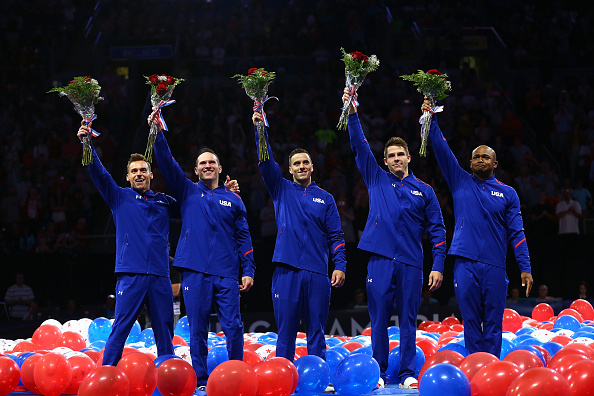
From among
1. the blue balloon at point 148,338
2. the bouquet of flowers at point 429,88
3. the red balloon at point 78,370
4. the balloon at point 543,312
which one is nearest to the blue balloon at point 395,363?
the bouquet of flowers at point 429,88

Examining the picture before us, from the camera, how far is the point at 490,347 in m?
7.37

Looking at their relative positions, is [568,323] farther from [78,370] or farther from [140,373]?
[78,370]

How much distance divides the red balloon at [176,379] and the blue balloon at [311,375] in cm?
95

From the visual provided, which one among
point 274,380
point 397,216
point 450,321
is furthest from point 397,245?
point 450,321

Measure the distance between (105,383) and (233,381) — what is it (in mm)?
1017

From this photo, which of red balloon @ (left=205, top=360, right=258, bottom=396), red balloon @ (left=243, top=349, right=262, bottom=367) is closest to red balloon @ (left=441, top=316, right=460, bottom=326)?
red balloon @ (left=243, top=349, right=262, bottom=367)

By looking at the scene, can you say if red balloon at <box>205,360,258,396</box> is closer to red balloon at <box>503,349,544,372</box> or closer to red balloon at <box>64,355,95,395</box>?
red balloon at <box>64,355,95,395</box>

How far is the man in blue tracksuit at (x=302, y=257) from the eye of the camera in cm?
739

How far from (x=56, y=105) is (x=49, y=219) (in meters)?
4.66

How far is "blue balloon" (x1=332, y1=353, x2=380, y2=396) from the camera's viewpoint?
22.1 ft

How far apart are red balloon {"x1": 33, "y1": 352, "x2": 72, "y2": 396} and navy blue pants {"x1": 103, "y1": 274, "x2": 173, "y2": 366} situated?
37cm

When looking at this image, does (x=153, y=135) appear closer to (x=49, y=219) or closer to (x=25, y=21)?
(x=49, y=219)

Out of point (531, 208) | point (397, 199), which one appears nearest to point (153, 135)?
point (397, 199)

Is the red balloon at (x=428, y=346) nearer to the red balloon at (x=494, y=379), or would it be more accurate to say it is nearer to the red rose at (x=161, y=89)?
the red balloon at (x=494, y=379)
